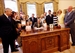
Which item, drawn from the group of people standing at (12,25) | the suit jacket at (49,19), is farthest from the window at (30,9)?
the group of people standing at (12,25)

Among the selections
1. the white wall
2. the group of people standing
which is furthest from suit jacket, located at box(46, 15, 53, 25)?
the white wall

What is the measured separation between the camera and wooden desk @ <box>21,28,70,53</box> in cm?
304

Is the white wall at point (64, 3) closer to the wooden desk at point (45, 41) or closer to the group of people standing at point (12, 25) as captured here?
the group of people standing at point (12, 25)

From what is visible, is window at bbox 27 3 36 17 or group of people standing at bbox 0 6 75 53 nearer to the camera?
group of people standing at bbox 0 6 75 53

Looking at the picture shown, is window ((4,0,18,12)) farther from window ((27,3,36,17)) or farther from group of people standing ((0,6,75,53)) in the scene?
group of people standing ((0,6,75,53))

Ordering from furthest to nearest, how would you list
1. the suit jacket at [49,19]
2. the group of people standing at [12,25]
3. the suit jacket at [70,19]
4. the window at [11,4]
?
the window at [11,4] < the suit jacket at [49,19] < the suit jacket at [70,19] < the group of people standing at [12,25]

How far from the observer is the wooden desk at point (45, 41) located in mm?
3035

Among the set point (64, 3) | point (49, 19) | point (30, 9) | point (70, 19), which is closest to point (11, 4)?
point (30, 9)

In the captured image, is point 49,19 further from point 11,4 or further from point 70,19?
point 11,4

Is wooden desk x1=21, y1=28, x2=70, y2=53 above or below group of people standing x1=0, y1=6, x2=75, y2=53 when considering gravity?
below

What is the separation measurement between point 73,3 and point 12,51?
5.48 metres

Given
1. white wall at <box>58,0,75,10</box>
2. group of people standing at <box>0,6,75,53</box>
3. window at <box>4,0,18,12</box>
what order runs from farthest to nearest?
white wall at <box>58,0,75,10</box>, window at <box>4,0,18,12</box>, group of people standing at <box>0,6,75,53</box>

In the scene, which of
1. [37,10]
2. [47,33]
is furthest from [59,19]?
[37,10]

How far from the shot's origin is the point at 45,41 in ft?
11.0
